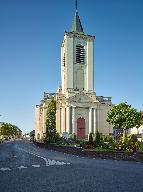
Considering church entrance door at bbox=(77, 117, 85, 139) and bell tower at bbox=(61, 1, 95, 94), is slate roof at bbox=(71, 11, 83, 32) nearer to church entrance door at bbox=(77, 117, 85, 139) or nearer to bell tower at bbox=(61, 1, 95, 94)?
bell tower at bbox=(61, 1, 95, 94)

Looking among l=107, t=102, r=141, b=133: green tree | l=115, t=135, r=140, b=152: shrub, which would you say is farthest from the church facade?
l=115, t=135, r=140, b=152: shrub

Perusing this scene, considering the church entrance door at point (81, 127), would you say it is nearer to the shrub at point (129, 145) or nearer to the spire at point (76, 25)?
the spire at point (76, 25)

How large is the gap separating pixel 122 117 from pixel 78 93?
39.3 feet

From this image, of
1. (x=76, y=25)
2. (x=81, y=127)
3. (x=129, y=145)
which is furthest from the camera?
(x=76, y=25)

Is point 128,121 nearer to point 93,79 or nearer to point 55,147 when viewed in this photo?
point 93,79

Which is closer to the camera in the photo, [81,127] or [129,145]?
[129,145]

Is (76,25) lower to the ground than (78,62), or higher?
higher

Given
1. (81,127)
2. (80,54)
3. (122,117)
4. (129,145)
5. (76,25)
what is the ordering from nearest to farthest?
(129,145)
(122,117)
(81,127)
(80,54)
(76,25)

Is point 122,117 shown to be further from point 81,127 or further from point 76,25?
point 76,25

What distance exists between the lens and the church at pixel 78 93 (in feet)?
283

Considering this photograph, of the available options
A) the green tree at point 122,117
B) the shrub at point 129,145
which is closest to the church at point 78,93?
the green tree at point 122,117

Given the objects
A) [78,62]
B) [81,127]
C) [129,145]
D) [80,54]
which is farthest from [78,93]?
[129,145]

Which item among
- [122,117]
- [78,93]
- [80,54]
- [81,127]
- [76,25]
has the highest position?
[76,25]

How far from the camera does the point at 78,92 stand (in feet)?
284
